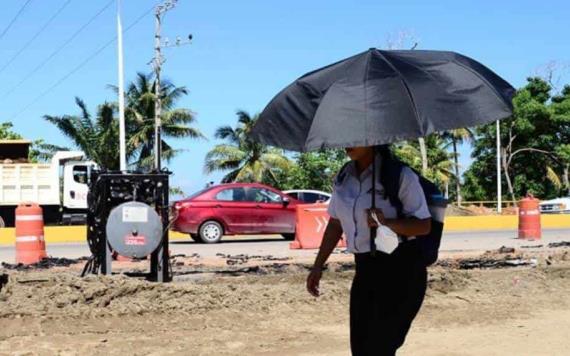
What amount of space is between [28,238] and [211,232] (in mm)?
6604

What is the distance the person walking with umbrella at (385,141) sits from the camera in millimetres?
3844

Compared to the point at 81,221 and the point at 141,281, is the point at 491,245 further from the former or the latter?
the point at 81,221

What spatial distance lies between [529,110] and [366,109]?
141 feet

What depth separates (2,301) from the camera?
802 centimetres

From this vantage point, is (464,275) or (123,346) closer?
(123,346)

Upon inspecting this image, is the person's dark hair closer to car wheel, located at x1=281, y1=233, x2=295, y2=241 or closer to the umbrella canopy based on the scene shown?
the umbrella canopy

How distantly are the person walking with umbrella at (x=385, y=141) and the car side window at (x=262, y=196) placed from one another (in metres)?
15.8

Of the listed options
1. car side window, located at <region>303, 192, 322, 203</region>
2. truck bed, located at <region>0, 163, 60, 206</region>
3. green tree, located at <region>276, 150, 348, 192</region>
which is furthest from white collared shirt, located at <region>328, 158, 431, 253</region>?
green tree, located at <region>276, 150, 348, 192</region>

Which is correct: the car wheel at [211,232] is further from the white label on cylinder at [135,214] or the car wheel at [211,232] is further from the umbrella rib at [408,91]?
the umbrella rib at [408,91]

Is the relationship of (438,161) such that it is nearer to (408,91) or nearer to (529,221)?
(529,221)

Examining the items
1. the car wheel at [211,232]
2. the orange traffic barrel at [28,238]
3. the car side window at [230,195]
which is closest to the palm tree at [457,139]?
the car side window at [230,195]

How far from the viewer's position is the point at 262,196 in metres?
20.2

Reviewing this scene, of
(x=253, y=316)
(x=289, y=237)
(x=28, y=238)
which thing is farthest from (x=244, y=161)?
(x=253, y=316)

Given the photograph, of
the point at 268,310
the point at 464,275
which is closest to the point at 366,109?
the point at 268,310
